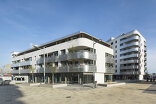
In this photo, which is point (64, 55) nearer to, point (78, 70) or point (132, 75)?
point (78, 70)

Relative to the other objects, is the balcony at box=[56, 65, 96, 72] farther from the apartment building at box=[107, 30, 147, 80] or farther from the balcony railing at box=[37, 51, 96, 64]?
the apartment building at box=[107, 30, 147, 80]

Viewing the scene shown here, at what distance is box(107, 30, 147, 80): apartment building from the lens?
6320 centimetres

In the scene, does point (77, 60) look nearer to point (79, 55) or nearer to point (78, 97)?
point (79, 55)

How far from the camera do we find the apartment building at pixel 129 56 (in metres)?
63.2

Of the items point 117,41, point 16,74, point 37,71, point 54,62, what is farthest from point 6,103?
point 117,41

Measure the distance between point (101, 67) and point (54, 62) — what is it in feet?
41.2

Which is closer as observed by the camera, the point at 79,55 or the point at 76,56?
the point at 79,55

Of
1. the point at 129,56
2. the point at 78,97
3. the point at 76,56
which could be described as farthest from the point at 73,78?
the point at 129,56

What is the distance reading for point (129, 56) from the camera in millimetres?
64875

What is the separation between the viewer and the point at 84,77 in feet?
92.3

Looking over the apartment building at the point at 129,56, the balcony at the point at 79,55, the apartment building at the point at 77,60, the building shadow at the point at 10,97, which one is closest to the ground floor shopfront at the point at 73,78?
the apartment building at the point at 77,60

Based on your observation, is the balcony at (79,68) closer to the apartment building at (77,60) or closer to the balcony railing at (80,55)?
the apartment building at (77,60)

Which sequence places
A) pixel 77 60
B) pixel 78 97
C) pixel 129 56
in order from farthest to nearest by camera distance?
pixel 129 56
pixel 77 60
pixel 78 97

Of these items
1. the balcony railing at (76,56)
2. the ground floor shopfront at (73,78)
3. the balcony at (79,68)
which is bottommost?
the ground floor shopfront at (73,78)
